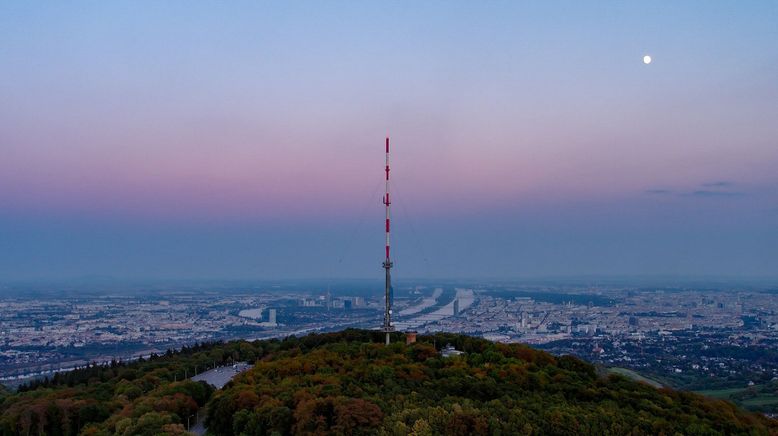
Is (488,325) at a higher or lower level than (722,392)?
higher

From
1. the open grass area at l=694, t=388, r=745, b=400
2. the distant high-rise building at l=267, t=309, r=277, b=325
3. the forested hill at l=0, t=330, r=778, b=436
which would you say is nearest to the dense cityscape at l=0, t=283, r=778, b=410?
the distant high-rise building at l=267, t=309, r=277, b=325

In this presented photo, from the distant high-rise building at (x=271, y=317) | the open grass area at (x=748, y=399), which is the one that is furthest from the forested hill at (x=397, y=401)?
the distant high-rise building at (x=271, y=317)

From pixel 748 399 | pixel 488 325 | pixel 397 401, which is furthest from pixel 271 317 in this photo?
pixel 397 401

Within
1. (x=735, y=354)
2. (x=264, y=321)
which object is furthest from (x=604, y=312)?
(x=264, y=321)

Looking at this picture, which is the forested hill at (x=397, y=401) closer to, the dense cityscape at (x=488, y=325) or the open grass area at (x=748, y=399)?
the open grass area at (x=748, y=399)

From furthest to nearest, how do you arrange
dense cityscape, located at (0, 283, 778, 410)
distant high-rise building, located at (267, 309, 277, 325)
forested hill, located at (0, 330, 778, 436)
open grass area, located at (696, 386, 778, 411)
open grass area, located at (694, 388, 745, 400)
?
distant high-rise building, located at (267, 309, 277, 325)
dense cityscape, located at (0, 283, 778, 410)
open grass area, located at (694, 388, 745, 400)
open grass area, located at (696, 386, 778, 411)
forested hill, located at (0, 330, 778, 436)

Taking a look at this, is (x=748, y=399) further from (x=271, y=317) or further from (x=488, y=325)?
(x=271, y=317)

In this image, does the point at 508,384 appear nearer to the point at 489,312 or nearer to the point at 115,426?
the point at 115,426

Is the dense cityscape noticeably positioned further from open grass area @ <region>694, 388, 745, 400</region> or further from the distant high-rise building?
open grass area @ <region>694, 388, 745, 400</region>

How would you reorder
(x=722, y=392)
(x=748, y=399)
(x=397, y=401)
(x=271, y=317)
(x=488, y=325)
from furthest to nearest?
(x=271, y=317), (x=488, y=325), (x=722, y=392), (x=748, y=399), (x=397, y=401)
